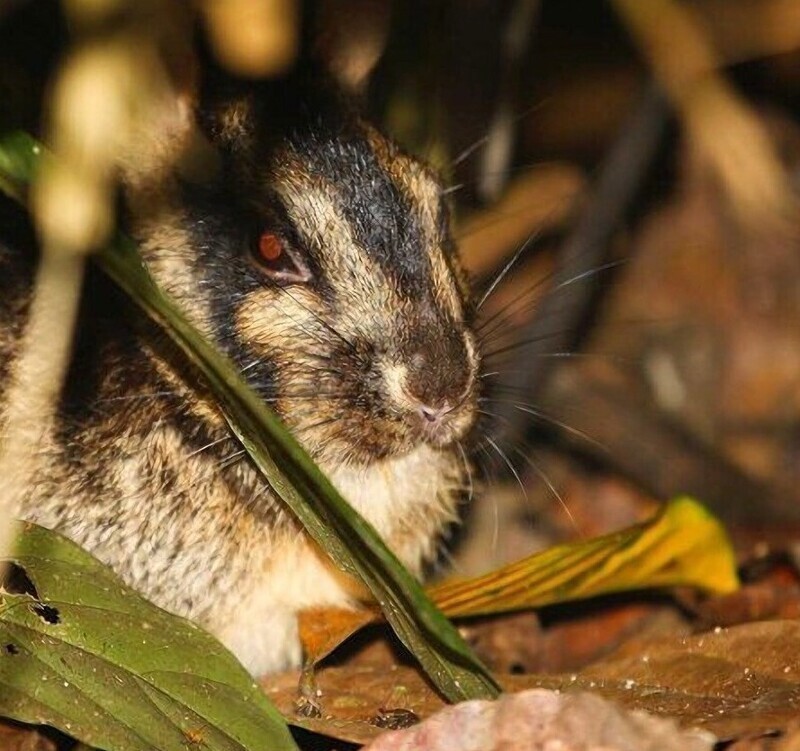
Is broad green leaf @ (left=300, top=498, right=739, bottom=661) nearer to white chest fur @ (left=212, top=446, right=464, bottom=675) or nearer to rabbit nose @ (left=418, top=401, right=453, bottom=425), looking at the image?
white chest fur @ (left=212, top=446, right=464, bottom=675)

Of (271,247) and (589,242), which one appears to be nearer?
(271,247)

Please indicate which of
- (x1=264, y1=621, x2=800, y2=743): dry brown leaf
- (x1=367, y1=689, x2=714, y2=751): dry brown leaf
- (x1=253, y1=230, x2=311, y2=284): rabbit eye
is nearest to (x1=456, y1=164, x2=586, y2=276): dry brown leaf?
(x1=253, y1=230, x2=311, y2=284): rabbit eye

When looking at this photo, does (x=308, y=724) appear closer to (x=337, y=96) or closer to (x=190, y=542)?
(x=190, y=542)

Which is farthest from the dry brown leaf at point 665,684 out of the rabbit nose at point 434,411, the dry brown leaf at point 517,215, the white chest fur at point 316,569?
the dry brown leaf at point 517,215

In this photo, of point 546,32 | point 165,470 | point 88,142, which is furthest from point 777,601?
point 546,32

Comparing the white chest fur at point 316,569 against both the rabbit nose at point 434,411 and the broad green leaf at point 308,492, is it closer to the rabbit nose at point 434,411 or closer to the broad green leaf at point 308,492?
the rabbit nose at point 434,411

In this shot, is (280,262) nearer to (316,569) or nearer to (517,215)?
(316,569)

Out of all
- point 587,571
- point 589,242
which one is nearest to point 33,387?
point 587,571

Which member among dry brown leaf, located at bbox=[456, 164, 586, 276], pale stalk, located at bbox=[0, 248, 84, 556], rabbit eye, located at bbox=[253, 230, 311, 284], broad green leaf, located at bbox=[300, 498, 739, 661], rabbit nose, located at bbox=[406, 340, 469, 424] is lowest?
broad green leaf, located at bbox=[300, 498, 739, 661]
